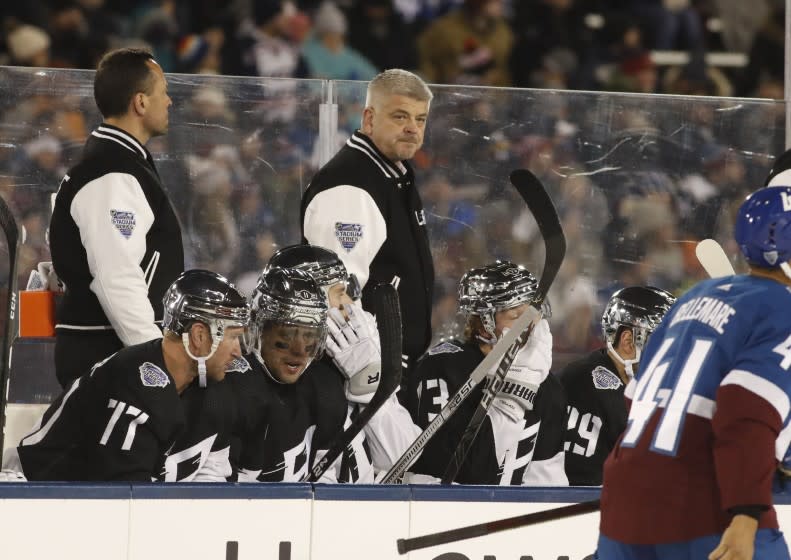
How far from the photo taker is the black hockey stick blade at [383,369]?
13.3 ft

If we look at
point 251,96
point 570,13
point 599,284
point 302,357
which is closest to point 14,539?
point 302,357

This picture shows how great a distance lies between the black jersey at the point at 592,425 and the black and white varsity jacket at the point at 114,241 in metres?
1.22

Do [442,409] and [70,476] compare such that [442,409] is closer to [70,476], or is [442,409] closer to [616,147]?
[70,476]

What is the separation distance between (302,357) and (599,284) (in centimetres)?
186

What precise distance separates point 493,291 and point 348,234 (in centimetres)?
46

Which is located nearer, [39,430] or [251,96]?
[39,430]

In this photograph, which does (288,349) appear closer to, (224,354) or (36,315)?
(224,354)

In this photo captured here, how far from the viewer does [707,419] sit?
9.18ft

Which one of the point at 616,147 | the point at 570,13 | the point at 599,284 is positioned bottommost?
the point at 599,284

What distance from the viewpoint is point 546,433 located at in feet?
14.3

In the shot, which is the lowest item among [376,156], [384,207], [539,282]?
[539,282]

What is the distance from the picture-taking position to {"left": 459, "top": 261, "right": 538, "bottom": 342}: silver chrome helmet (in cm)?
438

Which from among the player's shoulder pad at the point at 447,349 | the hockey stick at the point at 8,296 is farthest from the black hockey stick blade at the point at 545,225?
the hockey stick at the point at 8,296

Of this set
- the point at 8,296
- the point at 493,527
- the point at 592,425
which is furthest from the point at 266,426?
the point at 592,425
